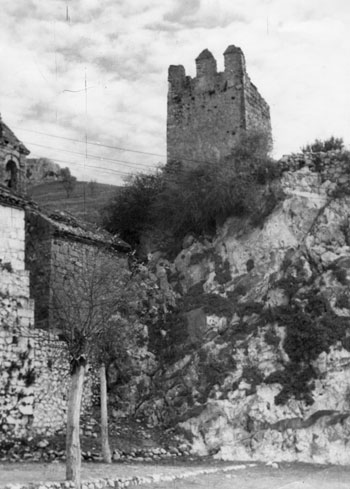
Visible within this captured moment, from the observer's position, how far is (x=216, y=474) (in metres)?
15.4

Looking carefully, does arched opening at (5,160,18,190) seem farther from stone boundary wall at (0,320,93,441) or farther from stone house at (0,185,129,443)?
stone boundary wall at (0,320,93,441)

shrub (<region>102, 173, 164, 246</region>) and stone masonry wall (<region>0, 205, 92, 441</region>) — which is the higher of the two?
shrub (<region>102, 173, 164, 246</region>)

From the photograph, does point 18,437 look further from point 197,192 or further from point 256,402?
point 197,192

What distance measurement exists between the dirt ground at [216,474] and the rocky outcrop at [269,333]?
1.15m

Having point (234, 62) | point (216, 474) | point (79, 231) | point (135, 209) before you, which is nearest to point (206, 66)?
point (234, 62)

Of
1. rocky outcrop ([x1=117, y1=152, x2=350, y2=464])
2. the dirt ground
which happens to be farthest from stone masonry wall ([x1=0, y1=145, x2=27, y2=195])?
the dirt ground

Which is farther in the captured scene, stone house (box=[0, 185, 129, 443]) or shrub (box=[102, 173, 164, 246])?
shrub (box=[102, 173, 164, 246])

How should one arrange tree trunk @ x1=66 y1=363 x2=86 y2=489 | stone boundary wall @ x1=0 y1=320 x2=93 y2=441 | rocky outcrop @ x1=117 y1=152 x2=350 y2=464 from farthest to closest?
rocky outcrop @ x1=117 y1=152 x2=350 y2=464, stone boundary wall @ x1=0 y1=320 x2=93 y2=441, tree trunk @ x1=66 y1=363 x2=86 y2=489

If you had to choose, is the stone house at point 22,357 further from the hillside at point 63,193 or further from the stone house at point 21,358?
the hillside at point 63,193

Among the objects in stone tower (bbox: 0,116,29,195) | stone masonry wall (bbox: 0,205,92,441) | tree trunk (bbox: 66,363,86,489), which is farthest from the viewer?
stone tower (bbox: 0,116,29,195)

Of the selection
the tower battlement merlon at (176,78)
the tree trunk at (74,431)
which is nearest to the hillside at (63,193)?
the tower battlement merlon at (176,78)

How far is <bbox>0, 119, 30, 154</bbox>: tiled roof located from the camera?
25297mm

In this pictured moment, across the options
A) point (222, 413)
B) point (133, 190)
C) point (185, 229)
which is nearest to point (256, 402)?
point (222, 413)

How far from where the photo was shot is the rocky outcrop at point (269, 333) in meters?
18.2
